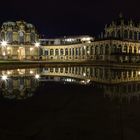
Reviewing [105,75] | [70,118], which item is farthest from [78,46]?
[70,118]

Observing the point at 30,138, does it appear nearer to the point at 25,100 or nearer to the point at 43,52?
the point at 25,100

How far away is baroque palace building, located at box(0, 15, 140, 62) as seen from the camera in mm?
92625

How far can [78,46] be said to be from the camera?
115 metres

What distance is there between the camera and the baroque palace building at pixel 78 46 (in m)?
92.6

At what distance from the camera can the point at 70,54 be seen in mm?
121625

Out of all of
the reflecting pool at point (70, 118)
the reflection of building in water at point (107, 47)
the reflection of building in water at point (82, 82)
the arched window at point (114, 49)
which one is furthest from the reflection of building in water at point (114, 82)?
the arched window at point (114, 49)

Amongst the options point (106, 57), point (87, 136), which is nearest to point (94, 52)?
point (106, 57)

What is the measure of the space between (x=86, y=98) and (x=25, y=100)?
10.7ft

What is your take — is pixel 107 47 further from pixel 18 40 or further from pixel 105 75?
pixel 105 75

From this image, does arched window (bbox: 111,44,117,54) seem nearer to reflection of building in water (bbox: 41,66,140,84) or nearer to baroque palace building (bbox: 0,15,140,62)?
baroque palace building (bbox: 0,15,140,62)

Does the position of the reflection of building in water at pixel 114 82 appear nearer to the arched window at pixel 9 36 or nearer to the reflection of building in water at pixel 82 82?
the reflection of building in water at pixel 82 82

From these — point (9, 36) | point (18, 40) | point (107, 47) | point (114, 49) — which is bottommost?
point (114, 49)

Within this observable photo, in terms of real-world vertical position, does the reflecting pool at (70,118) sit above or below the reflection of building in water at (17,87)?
below

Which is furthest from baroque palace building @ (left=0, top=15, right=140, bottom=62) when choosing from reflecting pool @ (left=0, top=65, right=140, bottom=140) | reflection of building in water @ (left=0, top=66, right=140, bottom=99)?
reflecting pool @ (left=0, top=65, right=140, bottom=140)
